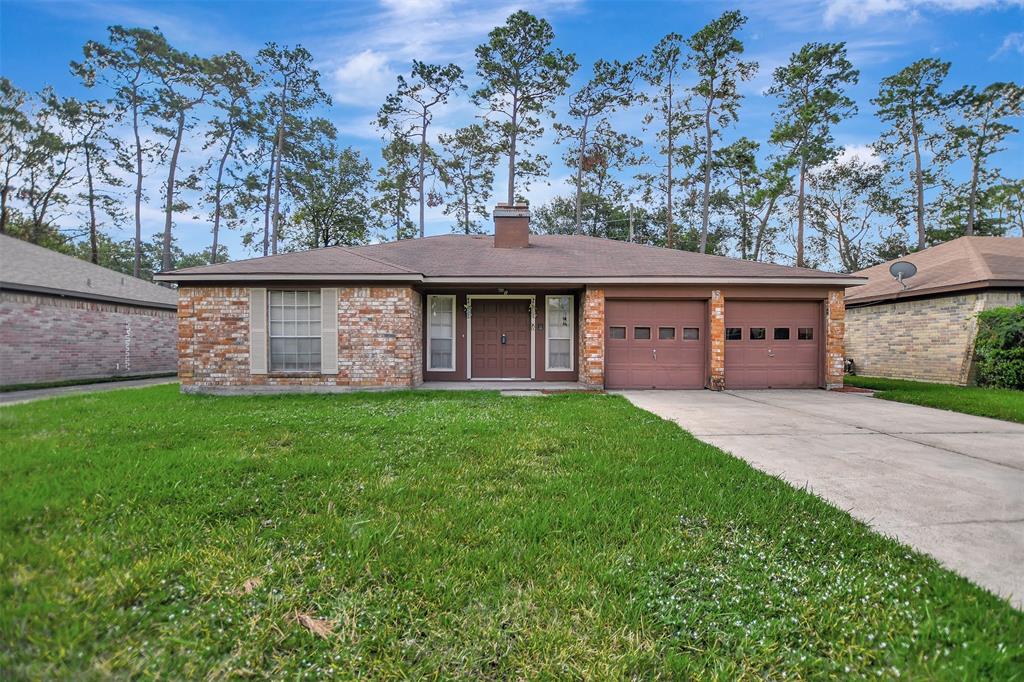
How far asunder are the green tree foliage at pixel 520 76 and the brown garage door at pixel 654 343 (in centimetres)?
1161

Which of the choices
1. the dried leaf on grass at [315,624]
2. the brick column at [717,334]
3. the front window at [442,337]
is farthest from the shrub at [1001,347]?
the dried leaf on grass at [315,624]

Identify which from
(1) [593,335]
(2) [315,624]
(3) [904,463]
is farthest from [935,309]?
(2) [315,624]

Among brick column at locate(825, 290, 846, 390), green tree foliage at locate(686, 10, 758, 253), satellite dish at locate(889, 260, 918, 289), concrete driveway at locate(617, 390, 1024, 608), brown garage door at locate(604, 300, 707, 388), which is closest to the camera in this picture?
concrete driveway at locate(617, 390, 1024, 608)

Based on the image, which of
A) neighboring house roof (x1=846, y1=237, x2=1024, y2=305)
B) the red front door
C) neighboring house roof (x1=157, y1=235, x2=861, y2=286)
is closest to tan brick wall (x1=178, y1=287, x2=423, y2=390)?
neighboring house roof (x1=157, y1=235, x2=861, y2=286)

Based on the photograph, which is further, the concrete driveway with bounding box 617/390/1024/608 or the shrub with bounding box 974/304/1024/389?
the shrub with bounding box 974/304/1024/389

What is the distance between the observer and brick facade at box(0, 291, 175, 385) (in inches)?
374

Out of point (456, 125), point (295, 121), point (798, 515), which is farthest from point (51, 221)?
point (798, 515)

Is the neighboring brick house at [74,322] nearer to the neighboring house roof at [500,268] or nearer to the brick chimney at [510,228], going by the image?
the neighboring house roof at [500,268]

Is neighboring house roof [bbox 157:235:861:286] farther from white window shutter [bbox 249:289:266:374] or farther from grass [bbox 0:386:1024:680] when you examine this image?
grass [bbox 0:386:1024:680]

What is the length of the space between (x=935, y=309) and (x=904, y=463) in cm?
983

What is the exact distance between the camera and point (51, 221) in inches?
829

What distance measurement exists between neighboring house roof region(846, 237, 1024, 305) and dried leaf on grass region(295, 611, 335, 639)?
11956 mm

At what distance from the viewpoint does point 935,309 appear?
10.6 meters

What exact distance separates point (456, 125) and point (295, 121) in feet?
24.9
